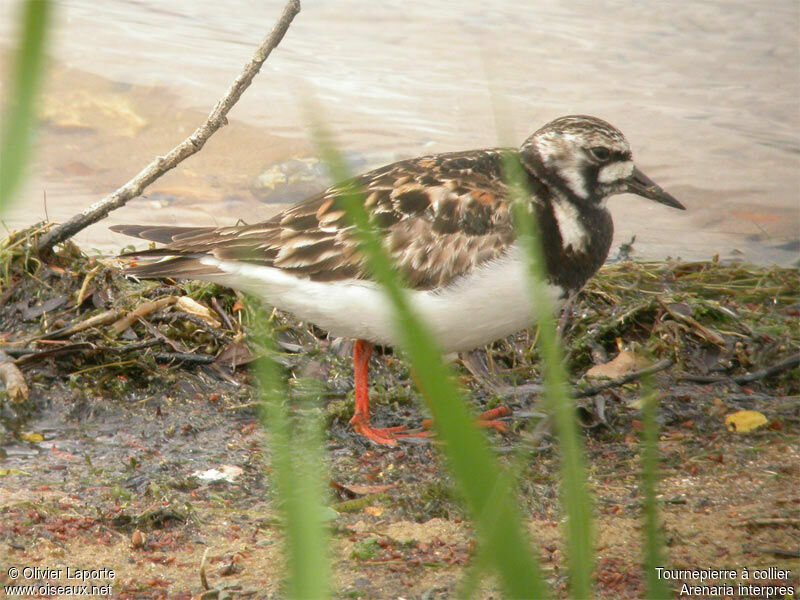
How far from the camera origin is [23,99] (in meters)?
0.87

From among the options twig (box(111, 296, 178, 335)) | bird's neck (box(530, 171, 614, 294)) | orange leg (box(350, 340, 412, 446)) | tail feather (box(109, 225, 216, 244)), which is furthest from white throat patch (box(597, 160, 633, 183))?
twig (box(111, 296, 178, 335))

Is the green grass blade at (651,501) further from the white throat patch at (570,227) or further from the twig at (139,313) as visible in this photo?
the twig at (139,313)

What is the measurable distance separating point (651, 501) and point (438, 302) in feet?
8.56

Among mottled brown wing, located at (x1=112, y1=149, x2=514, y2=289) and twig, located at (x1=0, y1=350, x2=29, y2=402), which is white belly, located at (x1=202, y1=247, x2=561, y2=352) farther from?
twig, located at (x1=0, y1=350, x2=29, y2=402)

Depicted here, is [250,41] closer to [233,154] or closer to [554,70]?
[233,154]

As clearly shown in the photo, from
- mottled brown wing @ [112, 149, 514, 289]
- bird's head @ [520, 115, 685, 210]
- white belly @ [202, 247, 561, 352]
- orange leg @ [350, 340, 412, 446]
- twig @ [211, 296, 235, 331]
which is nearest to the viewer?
white belly @ [202, 247, 561, 352]

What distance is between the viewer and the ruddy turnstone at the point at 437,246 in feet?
12.6

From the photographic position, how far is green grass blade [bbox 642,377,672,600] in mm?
1238

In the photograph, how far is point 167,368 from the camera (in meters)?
4.25

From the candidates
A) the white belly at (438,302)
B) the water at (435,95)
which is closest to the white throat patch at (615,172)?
the white belly at (438,302)

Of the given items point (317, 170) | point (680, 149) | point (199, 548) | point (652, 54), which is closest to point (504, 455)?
point (199, 548)

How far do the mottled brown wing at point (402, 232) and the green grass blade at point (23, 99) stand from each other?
297cm

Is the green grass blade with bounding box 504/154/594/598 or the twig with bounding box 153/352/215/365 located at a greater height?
the green grass blade with bounding box 504/154/594/598

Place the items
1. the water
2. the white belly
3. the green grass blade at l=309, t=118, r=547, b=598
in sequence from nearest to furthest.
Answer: the green grass blade at l=309, t=118, r=547, b=598 < the white belly < the water
